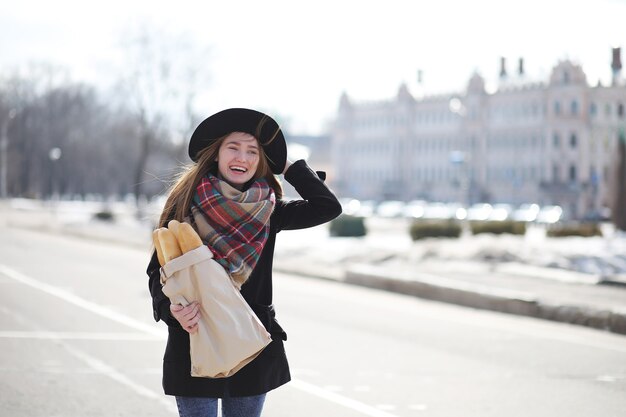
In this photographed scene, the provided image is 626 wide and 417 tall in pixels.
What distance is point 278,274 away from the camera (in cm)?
2658

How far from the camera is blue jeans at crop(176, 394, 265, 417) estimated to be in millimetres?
4199

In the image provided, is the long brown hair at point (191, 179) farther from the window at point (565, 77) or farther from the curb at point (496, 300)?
the window at point (565, 77)

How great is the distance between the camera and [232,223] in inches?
164

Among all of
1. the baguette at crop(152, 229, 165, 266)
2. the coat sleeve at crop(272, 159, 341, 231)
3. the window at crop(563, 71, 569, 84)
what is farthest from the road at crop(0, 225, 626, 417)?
the window at crop(563, 71, 569, 84)

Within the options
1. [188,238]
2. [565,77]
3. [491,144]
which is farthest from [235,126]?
[491,144]

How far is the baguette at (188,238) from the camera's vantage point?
405 cm

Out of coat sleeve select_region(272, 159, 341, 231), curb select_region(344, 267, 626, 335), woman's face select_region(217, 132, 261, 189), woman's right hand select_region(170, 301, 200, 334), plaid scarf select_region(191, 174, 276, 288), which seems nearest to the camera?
woman's right hand select_region(170, 301, 200, 334)

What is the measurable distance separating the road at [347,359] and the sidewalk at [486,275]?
393mm

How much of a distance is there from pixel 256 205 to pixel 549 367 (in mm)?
7583

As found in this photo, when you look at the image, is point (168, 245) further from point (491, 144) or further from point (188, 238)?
point (491, 144)

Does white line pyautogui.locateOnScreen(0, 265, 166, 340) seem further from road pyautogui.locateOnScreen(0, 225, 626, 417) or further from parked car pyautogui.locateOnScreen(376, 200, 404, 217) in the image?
parked car pyautogui.locateOnScreen(376, 200, 404, 217)

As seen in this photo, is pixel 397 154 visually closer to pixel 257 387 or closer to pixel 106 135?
pixel 106 135

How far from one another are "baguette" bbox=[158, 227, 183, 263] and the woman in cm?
16

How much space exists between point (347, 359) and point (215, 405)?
711cm
